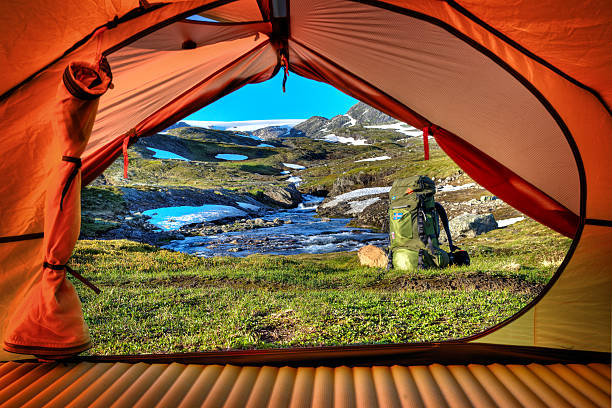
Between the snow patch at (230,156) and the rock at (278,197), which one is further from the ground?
the snow patch at (230,156)

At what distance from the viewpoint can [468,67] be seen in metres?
3.04

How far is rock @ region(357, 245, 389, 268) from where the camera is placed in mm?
7812

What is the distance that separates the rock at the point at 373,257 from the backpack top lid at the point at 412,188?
5.02 feet

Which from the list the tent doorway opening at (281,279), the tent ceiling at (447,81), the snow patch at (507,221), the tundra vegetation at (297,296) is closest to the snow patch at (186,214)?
the tent doorway opening at (281,279)

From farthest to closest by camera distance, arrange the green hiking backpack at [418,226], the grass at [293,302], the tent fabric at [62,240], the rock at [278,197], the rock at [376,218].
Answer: the rock at [278,197]
the rock at [376,218]
the green hiking backpack at [418,226]
the grass at [293,302]
the tent fabric at [62,240]

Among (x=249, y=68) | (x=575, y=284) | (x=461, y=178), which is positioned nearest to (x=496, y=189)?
(x=575, y=284)

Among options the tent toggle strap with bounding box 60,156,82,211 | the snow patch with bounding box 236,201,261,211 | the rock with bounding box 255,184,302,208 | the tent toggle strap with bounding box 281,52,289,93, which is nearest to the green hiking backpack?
the tent toggle strap with bounding box 281,52,289,93

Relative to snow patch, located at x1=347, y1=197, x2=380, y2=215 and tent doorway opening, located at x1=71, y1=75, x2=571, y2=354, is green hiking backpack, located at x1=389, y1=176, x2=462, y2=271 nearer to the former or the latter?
tent doorway opening, located at x1=71, y1=75, x2=571, y2=354

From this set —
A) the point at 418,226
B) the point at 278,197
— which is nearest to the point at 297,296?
the point at 418,226

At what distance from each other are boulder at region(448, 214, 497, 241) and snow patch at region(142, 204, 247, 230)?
491 inches

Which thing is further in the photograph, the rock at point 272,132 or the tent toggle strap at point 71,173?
the rock at point 272,132

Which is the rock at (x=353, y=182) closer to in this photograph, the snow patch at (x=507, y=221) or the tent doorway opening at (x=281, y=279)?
the tent doorway opening at (x=281, y=279)

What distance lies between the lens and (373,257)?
26.6ft

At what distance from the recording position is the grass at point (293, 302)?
4.05 meters
